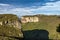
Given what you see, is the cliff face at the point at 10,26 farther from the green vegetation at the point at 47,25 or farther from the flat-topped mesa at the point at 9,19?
the green vegetation at the point at 47,25

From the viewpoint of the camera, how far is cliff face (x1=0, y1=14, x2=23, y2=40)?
27.9ft

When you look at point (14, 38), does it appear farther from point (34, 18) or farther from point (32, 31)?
point (34, 18)

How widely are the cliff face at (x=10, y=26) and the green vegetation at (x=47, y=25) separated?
0.42 metres

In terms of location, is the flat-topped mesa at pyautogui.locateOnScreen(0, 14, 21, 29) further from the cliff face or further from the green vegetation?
the green vegetation

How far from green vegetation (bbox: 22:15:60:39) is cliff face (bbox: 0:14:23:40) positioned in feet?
1.36

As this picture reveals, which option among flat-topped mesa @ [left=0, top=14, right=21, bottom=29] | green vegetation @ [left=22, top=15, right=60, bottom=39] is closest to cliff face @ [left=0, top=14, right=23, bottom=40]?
flat-topped mesa @ [left=0, top=14, right=21, bottom=29]

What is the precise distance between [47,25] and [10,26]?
2185mm

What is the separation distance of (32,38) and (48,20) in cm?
161

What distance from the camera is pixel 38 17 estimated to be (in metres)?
9.17

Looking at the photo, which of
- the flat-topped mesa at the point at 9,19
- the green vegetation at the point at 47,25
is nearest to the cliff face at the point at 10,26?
the flat-topped mesa at the point at 9,19

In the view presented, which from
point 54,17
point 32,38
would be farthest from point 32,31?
point 54,17

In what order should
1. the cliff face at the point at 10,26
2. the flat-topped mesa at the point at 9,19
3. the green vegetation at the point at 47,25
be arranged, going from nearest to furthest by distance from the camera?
1. the cliff face at the point at 10,26
2. the flat-topped mesa at the point at 9,19
3. the green vegetation at the point at 47,25

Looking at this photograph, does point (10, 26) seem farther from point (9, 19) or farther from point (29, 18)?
point (29, 18)

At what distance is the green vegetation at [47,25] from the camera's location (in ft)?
29.2
